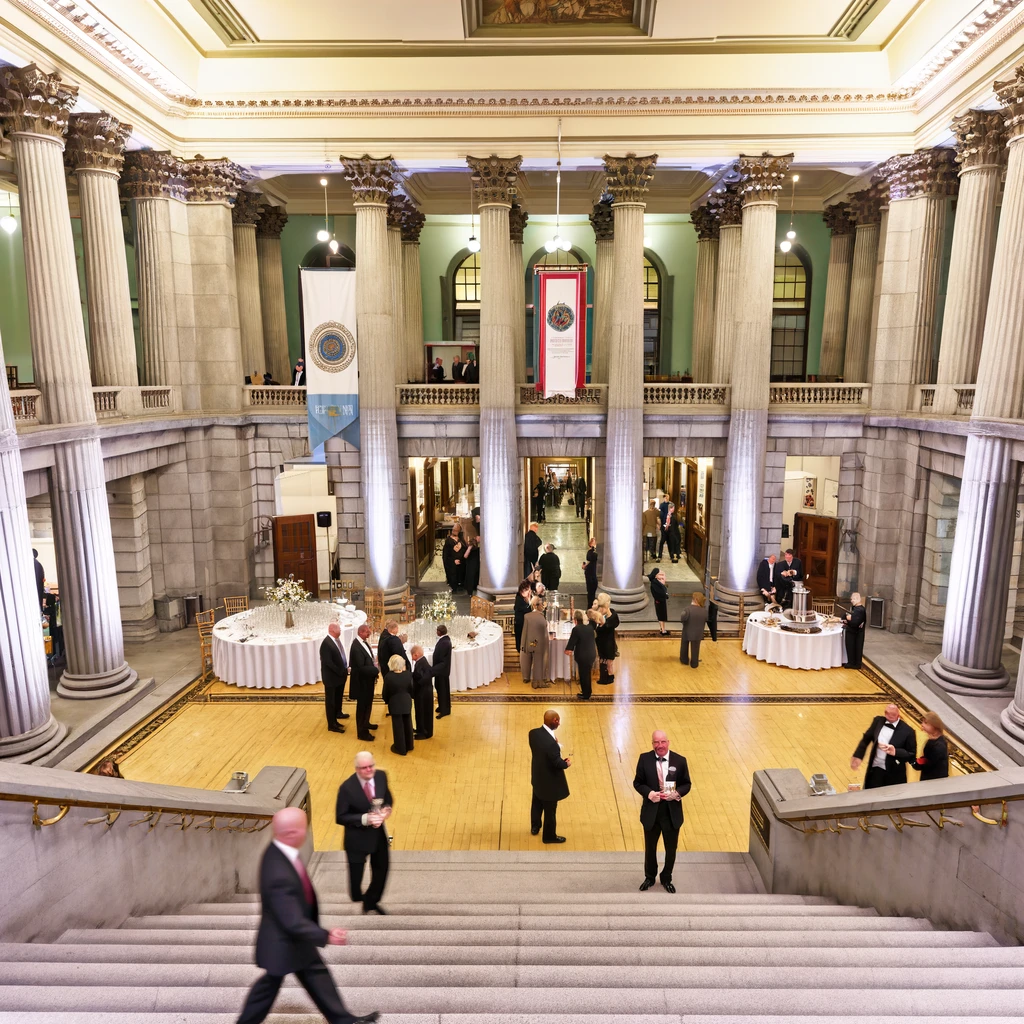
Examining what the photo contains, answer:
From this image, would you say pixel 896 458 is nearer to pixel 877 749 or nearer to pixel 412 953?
pixel 877 749

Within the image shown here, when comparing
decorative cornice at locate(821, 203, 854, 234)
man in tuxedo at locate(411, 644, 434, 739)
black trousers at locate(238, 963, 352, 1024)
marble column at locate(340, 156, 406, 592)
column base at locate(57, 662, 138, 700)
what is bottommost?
column base at locate(57, 662, 138, 700)

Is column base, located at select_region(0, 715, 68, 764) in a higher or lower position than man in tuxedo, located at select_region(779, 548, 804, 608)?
lower

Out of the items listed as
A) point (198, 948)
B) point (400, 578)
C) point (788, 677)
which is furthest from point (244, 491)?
point (198, 948)

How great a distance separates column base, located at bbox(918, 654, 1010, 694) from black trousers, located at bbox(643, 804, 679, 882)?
7845 mm

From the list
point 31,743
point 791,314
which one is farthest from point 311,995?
point 791,314

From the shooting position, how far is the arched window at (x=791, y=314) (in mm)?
23734

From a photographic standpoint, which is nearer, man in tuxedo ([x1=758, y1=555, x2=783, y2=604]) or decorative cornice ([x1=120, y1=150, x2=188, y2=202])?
decorative cornice ([x1=120, y1=150, x2=188, y2=202])

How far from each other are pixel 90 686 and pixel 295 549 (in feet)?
21.1

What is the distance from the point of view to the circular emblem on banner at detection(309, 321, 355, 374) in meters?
15.4

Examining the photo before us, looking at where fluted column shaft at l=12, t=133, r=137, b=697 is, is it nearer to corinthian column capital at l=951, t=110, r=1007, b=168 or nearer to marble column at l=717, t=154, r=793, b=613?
marble column at l=717, t=154, r=793, b=613

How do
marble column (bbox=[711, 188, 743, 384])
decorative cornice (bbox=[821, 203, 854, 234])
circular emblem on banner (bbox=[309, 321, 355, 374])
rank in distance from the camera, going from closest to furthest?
1. circular emblem on banner (bbox=[309, 321, 355, 374])
2. marble column (bbox=[711, 188, 743, 384])
3. decorative cornice (bbox=[821, 203, 854, 234])

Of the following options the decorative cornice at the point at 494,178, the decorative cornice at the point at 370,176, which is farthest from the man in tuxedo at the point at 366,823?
the decorative cornice at the point at 370,176

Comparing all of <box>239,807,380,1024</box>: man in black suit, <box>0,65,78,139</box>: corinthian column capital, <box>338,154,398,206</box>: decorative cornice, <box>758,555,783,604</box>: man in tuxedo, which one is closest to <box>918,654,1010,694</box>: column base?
<box>758,555,783,604</box>: man in tuxedo

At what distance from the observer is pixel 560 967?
418 centimetres
